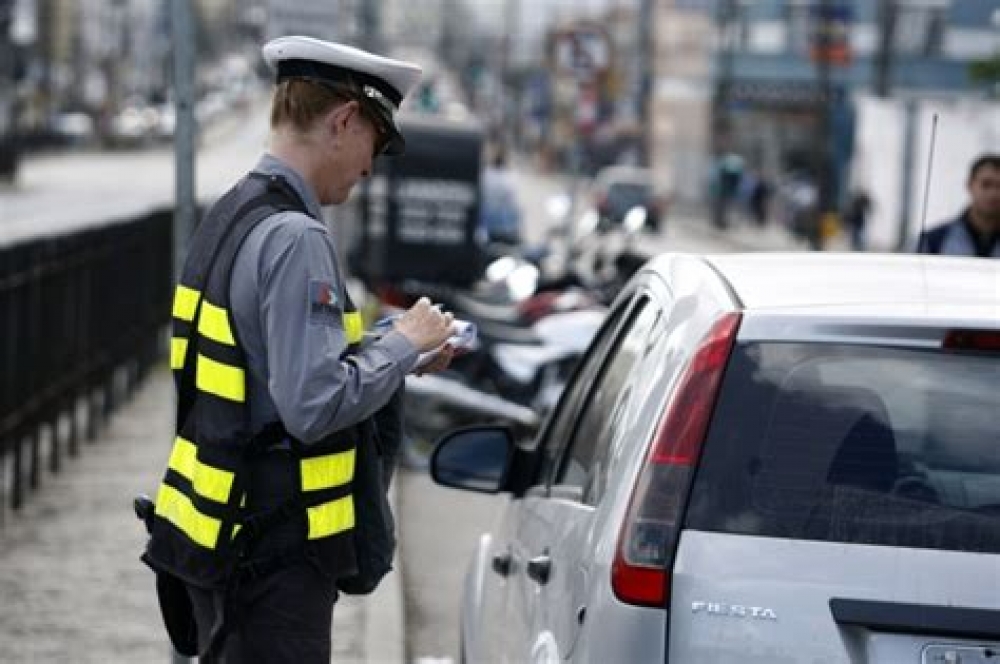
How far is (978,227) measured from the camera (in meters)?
9.27

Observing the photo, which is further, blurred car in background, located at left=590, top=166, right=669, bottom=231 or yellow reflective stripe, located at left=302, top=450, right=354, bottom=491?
blurred car in background, located at left=590, top=166, right=669, bottom=231

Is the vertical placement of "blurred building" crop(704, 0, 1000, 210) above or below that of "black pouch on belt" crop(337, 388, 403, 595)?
below

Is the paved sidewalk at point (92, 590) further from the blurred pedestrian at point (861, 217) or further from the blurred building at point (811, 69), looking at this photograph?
the blurred building at point (811, 69)

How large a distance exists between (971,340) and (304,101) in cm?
140

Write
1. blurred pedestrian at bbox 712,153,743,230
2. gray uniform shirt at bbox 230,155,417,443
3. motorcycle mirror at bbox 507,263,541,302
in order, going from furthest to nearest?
1. blurred pedestrian at bbox 712,153,743,230
2. motorcycle mirror at bbox 507,263,541,302
3. gray uniform shirt at bbox 230,155,417,443

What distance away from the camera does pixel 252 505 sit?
434 cm

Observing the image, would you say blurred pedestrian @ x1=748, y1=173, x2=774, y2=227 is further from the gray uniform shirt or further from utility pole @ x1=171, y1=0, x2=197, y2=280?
the gray uniform shirt

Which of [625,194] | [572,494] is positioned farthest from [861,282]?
[625,194]

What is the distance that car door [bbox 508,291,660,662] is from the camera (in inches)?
170

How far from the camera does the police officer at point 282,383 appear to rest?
427cm

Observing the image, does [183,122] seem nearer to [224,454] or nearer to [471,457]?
[471,457]

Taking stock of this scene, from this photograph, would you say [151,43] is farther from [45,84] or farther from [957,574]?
[957,574]

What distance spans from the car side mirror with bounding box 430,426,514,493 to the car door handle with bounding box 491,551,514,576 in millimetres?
171

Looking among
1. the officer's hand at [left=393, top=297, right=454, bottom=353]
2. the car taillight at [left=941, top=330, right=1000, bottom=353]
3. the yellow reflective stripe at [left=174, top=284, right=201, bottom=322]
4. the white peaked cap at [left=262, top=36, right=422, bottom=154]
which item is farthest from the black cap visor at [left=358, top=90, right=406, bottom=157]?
the car taillight at [left=941, top=330, right=1000, bottom=353]
